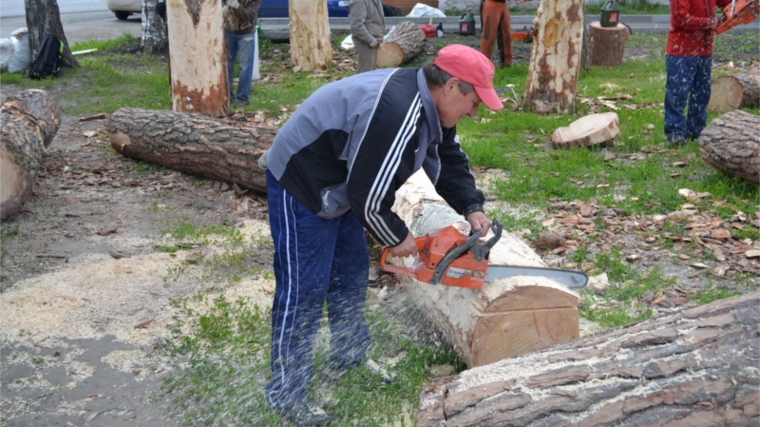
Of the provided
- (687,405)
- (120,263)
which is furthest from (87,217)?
(687,405)

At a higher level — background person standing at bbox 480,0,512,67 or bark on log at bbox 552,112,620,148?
background person standing at bbox 480,0,512,67

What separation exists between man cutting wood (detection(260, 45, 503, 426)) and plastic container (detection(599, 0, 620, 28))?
876 cm

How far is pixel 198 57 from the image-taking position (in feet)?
26.0

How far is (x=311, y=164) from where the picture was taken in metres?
3.08

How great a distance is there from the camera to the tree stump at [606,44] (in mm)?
11297

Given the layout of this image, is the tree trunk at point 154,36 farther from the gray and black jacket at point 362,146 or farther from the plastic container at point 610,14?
the gray and black jacket at point 362,146

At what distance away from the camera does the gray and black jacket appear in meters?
2.84

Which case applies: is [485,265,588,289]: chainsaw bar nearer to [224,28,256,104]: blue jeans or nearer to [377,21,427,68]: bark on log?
[224,28,256,104]: blue jeans

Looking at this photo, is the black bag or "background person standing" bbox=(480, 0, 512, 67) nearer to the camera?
the black bag

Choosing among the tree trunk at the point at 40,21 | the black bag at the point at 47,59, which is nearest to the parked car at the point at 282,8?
the tree trunk at the point at 40,21

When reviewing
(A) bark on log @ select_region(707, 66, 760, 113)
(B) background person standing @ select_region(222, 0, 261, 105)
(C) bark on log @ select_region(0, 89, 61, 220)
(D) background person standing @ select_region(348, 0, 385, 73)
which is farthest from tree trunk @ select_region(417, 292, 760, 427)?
(B) background person standing @ select_region(222, 0, 261, 105)

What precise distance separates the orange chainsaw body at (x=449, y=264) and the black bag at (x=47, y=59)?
375 inches

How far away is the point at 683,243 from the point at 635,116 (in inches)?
147

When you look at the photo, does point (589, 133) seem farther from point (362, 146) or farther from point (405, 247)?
point (362, 146)
